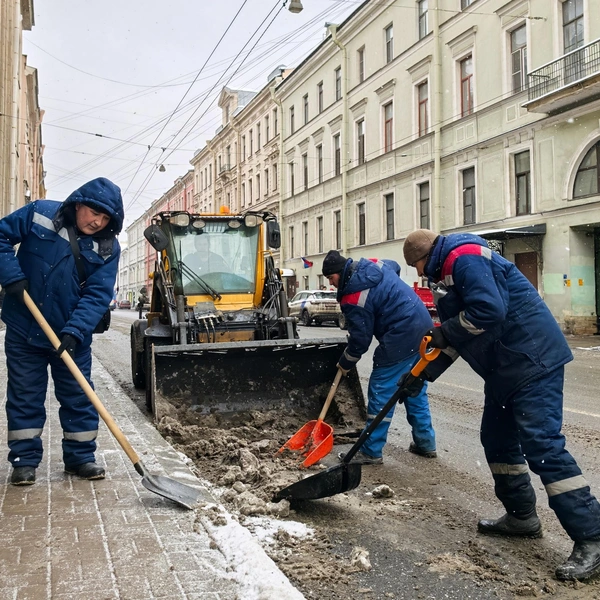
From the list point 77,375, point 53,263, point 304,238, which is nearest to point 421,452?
point 77,375

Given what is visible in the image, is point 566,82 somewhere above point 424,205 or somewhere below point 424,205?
above

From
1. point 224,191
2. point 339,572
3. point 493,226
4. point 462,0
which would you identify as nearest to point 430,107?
point 462,0

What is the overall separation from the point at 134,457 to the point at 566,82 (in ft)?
55.6

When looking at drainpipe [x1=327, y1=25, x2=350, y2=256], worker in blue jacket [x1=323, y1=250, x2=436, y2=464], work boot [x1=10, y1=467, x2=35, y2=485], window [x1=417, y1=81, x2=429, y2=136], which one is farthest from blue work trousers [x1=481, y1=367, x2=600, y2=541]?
drainpipe [x1=327, y1=25, x2=350, y2=256]

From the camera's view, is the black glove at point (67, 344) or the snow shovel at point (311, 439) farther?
the snow shovel at point (311, 439)

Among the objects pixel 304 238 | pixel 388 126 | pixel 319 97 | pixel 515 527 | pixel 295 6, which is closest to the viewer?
pixel 515 527

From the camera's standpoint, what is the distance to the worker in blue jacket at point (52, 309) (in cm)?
394

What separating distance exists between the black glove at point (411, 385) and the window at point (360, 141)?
26.1 m

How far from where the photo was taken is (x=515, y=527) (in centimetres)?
341

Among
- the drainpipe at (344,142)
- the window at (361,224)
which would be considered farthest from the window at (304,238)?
the window at (361,224)

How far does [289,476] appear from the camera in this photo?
14.5ft

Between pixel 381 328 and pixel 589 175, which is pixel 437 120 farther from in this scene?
pixel 381 328

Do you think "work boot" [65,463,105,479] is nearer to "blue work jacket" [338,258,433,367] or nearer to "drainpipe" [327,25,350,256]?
"blue work jacket" [338,258,433,367]

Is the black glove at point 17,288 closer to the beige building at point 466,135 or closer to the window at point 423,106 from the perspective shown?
the beige building at point 466,135
